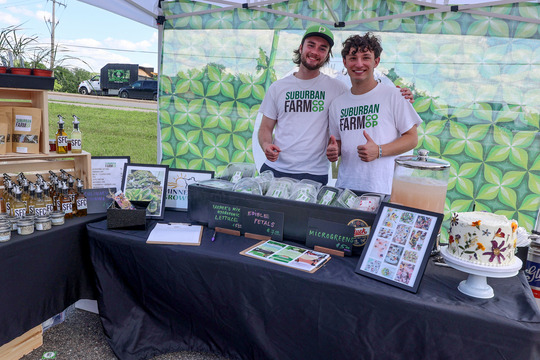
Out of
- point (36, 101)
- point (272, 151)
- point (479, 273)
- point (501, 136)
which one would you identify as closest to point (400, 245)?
point (479, 273)

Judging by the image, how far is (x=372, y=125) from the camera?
2.08 m

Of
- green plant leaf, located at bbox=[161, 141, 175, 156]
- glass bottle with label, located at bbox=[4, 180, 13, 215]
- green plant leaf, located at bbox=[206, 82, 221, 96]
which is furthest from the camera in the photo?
green plant leaf, located at bbox=[161, 141, 175, 156]

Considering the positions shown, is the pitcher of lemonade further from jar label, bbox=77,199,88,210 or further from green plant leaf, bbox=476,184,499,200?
green plant leaf, bbox=476,184,499,200

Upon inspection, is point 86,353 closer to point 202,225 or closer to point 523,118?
point 202,225

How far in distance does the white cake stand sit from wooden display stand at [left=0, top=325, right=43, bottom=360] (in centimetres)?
196

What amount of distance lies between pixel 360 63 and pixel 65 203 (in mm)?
1734

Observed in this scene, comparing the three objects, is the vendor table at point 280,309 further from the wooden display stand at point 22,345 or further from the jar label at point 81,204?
the wooden display stand at point 22,345

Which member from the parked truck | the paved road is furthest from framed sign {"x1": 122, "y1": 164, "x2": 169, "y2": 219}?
the parked truck

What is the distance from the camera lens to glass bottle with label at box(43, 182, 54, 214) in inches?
68.2

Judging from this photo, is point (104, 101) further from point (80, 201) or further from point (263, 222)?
point (263, 222)

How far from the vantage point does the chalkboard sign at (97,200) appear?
1.92 metres

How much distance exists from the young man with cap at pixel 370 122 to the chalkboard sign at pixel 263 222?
656 mm

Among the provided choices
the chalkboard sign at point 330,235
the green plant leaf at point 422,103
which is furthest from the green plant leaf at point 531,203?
the chalkboard sign at point 330,235

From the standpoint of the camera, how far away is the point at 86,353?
1854mm
